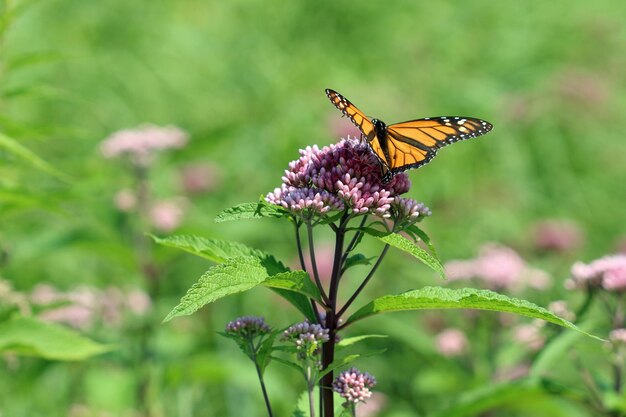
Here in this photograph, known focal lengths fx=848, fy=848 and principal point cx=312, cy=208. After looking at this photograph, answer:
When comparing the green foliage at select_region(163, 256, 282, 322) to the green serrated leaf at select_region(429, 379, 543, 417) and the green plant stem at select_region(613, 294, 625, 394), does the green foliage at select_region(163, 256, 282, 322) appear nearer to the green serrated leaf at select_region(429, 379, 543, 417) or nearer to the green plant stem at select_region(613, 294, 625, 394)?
the green serrated leaf at select_region(429, 379, 543, 417)

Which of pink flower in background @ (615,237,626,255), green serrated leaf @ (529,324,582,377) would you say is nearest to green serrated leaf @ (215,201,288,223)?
green serrated leaf @ (529,324,582,377)

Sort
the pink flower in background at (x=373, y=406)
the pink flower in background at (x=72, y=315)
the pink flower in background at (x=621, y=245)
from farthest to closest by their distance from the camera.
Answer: the pink flower in background at (x=621, y=245)
the pink flower in background at (x=72, y=315)
the pink flower in background at (x=373, y=406)

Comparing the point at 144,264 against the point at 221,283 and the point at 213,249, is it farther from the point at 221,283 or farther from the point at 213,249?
the point at 221,283

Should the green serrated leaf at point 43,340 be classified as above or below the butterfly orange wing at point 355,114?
below

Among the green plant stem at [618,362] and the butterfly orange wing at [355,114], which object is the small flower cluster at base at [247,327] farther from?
the green plant stem at [618,362]

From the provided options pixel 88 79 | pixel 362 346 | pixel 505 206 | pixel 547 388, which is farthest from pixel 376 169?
pixel 88 79

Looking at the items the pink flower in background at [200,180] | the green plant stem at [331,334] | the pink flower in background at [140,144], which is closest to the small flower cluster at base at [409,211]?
the green plant stem at [331,334]
